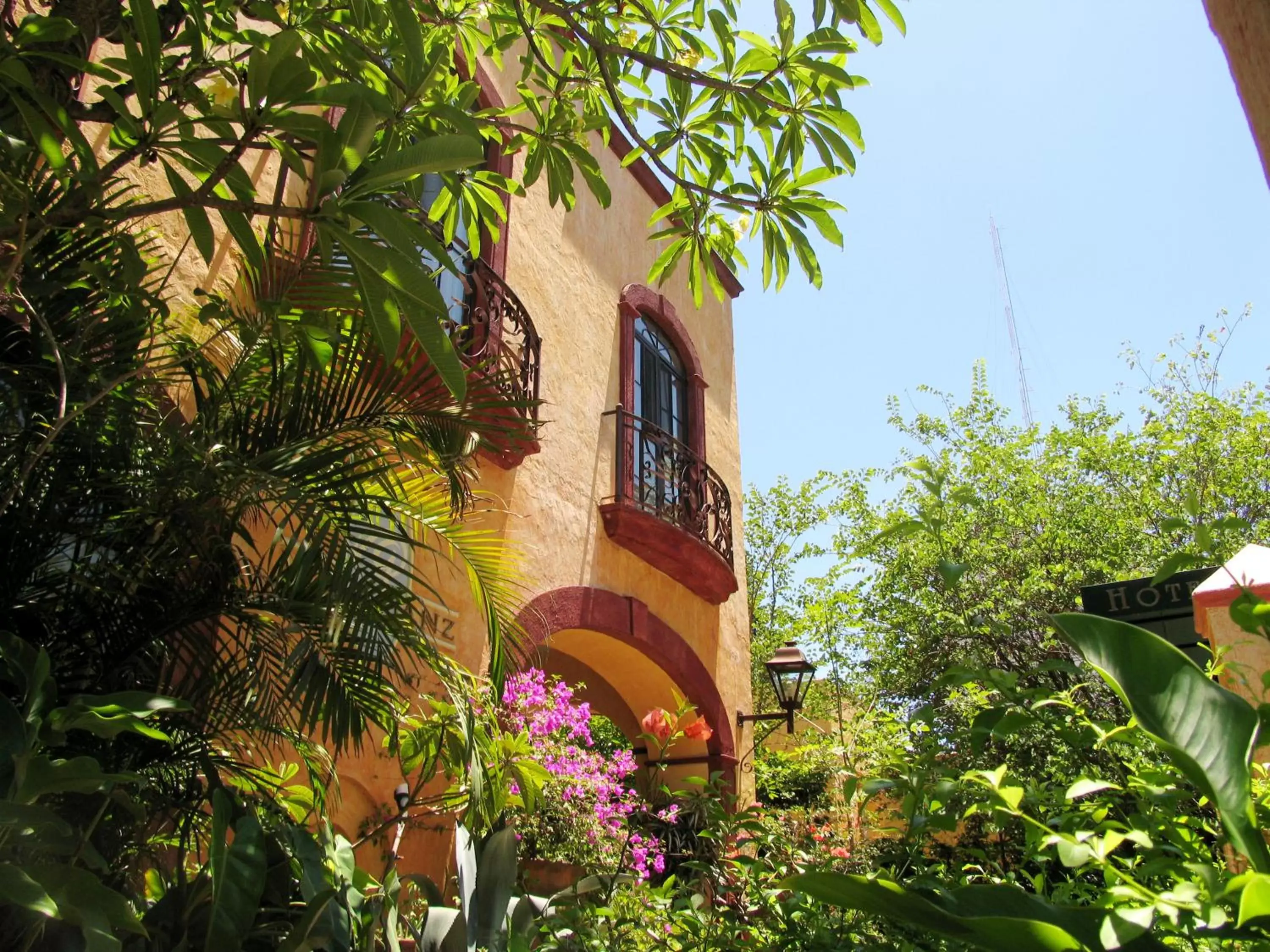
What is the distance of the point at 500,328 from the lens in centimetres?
638

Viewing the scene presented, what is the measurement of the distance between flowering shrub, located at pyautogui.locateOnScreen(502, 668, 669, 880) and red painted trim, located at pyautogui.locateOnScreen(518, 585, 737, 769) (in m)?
0.54

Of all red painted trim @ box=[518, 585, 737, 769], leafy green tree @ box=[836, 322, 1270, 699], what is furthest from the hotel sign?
leafy green tree @ box=[836, 322, 1270, 699]

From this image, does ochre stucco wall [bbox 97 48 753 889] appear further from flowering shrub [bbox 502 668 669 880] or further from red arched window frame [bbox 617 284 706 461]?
flowering shrub [bbox 502 668 669 880]

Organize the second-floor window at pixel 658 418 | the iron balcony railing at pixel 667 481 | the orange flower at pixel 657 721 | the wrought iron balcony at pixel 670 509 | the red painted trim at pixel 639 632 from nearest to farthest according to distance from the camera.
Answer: the orange flower at pixel 657 721, the red painted trim at pixel 639 632, the wrought iron balcony at pixel 670 509, the iron balcony railing at pixel 667 481, the second-floor window at pixel 658 418

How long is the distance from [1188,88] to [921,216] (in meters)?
5.94

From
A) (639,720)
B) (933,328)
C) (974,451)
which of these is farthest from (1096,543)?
(639,720)

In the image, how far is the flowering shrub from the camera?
5293 mm

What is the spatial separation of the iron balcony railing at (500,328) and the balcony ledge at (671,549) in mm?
1327

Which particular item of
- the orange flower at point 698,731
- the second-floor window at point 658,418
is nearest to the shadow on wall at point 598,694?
the second-floor window at point 658,418

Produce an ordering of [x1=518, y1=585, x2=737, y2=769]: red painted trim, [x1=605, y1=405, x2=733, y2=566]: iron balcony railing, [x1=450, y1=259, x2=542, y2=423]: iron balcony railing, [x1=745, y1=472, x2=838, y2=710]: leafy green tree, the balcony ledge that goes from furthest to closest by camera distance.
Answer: [x1=745, y1=472, x2=838, y2=710]: leafy green tree, [x1=605, y1=405, x2=733, y2=566]: iron balcony railing, the balcony ledge, [x1=518, y1=585, x2=737, y2=769]: red painted trim, [x1=450, y1=259, x2=542, y2=423]: iron balcony railing

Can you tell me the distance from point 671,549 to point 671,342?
2706 millimetres

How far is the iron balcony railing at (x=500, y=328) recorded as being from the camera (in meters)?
6.47

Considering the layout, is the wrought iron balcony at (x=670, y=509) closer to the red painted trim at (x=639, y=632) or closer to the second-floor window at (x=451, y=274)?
the red painted trim at (x=639, y=632)

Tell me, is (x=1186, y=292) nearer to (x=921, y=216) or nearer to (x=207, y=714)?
(x=921, y=216)
